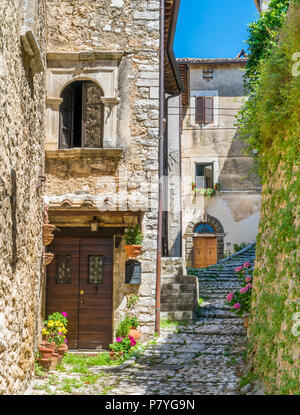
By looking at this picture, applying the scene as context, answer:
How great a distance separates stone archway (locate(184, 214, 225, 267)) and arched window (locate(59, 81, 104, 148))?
40.8 ft

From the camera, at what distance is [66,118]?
31.4ft

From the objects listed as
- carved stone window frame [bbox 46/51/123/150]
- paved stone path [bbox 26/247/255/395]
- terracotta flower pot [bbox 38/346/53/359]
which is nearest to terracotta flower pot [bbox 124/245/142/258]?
paved stone path [bbox 26/247/255/395]

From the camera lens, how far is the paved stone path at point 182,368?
6059mm

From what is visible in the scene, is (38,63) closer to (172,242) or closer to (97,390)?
(97,390)

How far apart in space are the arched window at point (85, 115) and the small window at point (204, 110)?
1284cm

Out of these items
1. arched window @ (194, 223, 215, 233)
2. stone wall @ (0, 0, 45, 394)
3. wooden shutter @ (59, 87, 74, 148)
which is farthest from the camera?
arched window @ (194, 223, 215, 233)

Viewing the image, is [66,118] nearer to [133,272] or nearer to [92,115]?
[92,115]

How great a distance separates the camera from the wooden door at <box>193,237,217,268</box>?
21.6 m

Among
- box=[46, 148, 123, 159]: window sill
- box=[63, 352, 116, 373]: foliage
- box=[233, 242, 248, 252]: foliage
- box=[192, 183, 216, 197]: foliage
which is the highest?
box=[192, 183, 216, 197]: foliage

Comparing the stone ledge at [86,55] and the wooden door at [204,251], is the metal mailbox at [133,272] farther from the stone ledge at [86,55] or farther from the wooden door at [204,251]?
the wooden door at [204,251]

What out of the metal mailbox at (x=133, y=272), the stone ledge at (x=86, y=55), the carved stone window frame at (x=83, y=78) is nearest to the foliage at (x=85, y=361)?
the metal mailbox at (x=133, y=272)

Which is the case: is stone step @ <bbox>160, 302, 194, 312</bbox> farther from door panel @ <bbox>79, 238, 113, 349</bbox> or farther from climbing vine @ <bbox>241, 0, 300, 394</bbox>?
climbing vine @ <bbox>241, 0, 300, 394</bbox>

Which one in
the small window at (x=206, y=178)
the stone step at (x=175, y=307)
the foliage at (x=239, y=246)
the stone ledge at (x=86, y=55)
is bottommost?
the stone step at (x=175, y=307)

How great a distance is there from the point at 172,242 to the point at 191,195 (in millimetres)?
6486
